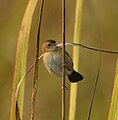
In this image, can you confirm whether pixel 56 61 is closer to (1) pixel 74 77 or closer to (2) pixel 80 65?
(1) pixel 74 77

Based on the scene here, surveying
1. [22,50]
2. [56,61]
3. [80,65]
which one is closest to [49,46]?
[56,61]

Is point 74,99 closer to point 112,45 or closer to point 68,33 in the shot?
point 112,45

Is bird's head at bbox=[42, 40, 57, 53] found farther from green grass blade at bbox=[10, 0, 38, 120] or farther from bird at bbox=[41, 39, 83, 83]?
green grass blade at bbox=[10, 0, 38, 120]

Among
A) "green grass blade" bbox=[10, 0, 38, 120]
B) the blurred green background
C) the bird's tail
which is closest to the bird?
the bird's tail

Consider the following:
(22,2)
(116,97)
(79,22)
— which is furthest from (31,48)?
(116,97)

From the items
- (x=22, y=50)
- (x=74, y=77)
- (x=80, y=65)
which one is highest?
(x=22, y=50)

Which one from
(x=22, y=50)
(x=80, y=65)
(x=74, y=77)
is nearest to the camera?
(x=22, y=50)

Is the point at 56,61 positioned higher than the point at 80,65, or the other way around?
the point at 56,61

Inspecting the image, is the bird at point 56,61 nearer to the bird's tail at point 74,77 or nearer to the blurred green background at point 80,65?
the bird's tail at point 74,77

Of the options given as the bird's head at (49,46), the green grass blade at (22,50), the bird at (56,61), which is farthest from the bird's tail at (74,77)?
the green grass blade at (22,50)

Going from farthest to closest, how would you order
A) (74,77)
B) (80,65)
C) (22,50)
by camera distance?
(80,65) < (74,77) < (22,50)
